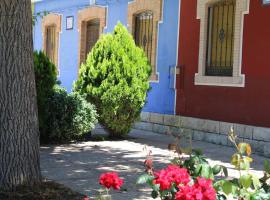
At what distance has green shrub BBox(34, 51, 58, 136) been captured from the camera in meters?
9.94

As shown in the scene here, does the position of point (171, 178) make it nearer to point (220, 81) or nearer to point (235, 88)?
point (235, 88)

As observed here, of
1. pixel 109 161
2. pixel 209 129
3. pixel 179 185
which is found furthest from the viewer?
pixel 209 129

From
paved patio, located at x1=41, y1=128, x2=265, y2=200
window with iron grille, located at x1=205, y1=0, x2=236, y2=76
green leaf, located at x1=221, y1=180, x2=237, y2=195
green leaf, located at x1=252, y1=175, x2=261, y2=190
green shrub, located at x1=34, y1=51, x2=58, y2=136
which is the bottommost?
paved patio, located at x1=41, y1=128, x2=265, y2=200

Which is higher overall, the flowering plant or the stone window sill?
the stone window sill

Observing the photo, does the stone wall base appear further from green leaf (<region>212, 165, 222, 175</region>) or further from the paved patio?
green leaf (<region>212, 165, 222, 175</region>)

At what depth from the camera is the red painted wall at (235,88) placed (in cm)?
994

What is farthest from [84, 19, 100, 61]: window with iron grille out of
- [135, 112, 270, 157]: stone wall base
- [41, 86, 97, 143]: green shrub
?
[41, 86, 97, 143]: green shrub

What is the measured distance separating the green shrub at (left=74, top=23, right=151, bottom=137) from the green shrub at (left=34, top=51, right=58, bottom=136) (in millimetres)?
972

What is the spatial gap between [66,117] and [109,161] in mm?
2128

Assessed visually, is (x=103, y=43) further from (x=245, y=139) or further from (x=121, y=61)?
(x=245, y=139)

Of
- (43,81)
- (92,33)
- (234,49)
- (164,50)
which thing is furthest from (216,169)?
(92,33)

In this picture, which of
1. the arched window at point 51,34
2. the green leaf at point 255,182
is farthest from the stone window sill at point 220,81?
the arched window at point 51,34

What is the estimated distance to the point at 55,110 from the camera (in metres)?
10.1

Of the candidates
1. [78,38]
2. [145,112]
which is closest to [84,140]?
[145,112]
